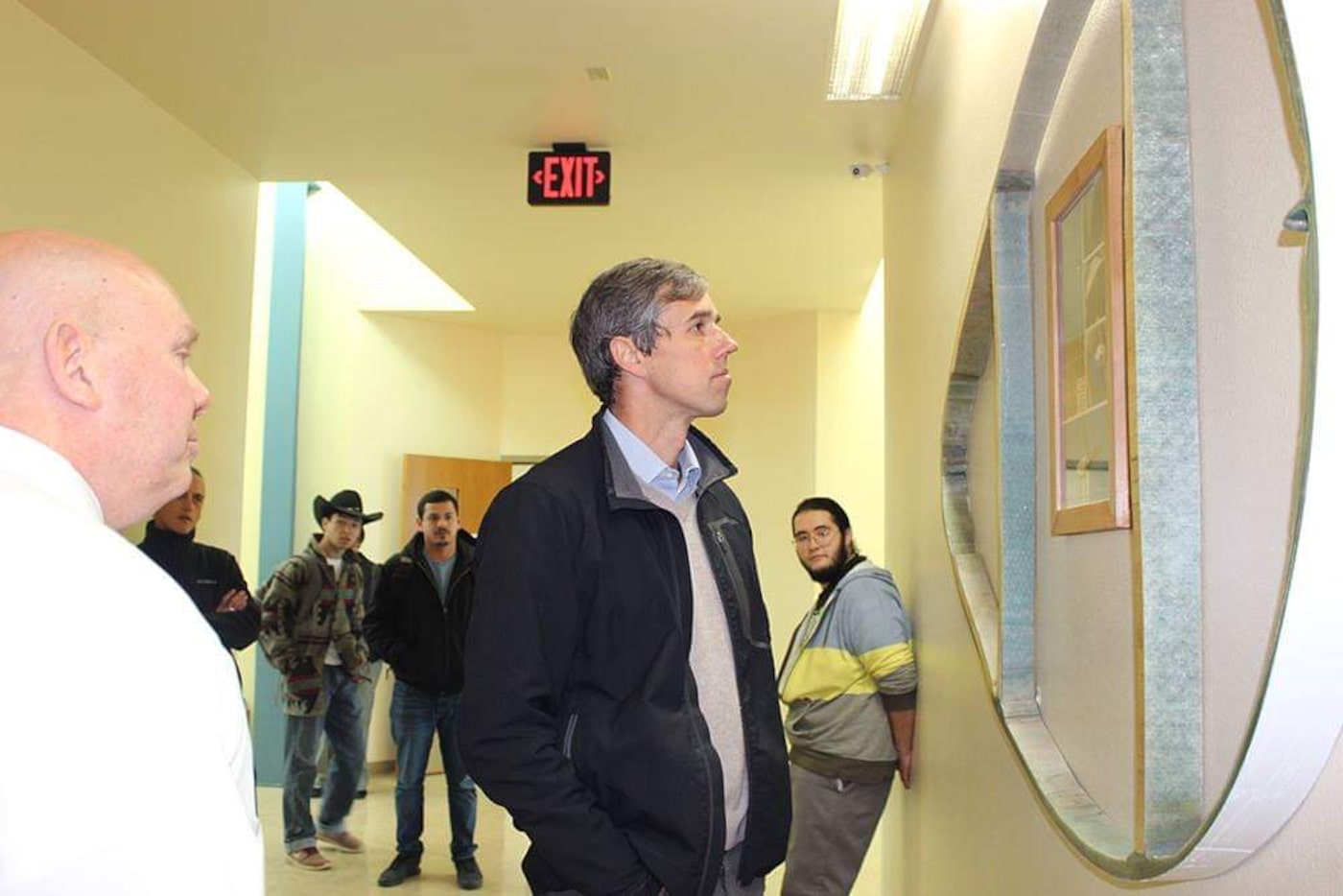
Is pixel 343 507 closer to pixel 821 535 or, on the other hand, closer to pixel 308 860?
pixel 308 860

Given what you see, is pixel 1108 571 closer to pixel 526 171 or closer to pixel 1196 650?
pixel 1196 650

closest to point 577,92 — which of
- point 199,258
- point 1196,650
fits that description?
point 199,258

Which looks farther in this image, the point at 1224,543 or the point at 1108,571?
the point at 1108,571

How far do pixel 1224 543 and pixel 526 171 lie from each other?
443cm

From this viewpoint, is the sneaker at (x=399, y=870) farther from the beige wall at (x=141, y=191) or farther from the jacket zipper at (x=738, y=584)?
the jacket zipper at (x=738, y=584)

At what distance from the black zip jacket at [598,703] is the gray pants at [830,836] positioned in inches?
72.0

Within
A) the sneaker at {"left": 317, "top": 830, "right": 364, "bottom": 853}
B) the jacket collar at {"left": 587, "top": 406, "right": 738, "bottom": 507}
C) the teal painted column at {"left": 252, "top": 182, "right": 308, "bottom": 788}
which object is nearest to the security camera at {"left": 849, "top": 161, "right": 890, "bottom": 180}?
the jacket collar at {"left": 587, "top": 406, "right": 738, "bottom": 507}

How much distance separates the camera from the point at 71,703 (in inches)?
28.3

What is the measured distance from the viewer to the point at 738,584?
75.7 inches

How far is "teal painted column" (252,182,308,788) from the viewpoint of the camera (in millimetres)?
7898

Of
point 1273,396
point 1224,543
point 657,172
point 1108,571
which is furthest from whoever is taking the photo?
point 657,172

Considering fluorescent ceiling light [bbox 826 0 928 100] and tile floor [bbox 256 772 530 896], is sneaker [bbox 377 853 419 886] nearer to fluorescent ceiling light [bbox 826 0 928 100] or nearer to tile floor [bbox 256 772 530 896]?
tile floor [bbox 256 772 530 896]

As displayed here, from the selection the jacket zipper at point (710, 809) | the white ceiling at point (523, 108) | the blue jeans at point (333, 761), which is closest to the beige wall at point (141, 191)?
the white ceiling at point (523, 108)

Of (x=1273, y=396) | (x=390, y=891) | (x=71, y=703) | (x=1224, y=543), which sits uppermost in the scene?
(x=1273, y=396)
